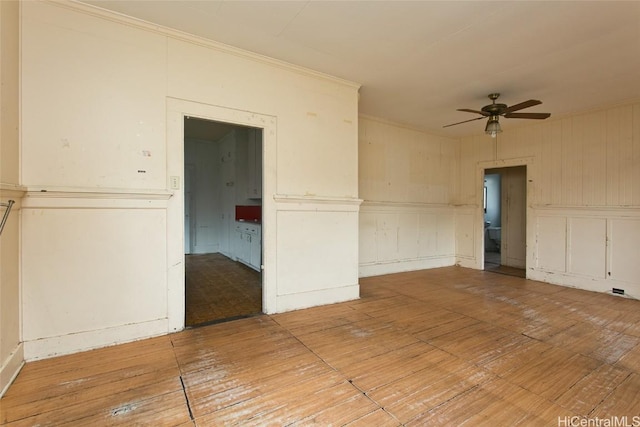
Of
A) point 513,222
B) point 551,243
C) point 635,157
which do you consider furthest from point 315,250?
point 513,222

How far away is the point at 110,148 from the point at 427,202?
5351 millimetres

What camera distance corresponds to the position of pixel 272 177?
3.24m

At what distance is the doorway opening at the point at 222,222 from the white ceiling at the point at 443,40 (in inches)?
40.3

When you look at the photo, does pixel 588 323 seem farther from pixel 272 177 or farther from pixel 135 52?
pixel 135 52

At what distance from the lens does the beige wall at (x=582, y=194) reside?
418 cm

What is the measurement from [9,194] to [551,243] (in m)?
6.75

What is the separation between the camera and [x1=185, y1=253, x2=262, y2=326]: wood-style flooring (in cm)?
321

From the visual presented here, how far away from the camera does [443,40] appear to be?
9.05 feet

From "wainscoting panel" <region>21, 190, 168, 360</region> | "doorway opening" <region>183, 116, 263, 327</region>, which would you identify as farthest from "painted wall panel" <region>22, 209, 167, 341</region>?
"doorway opening" <region>183, 116, 263, 327</region>

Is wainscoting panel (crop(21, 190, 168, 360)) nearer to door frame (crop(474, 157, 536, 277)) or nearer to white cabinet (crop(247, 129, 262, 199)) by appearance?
white cabinet (crop(247, 129, 262, 199))

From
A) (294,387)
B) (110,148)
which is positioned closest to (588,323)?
(294,387)

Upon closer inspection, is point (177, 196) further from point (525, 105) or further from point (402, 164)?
point (402, 164)

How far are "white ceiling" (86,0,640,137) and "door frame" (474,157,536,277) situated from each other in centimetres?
147

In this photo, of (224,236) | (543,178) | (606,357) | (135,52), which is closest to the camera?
(606,357)
